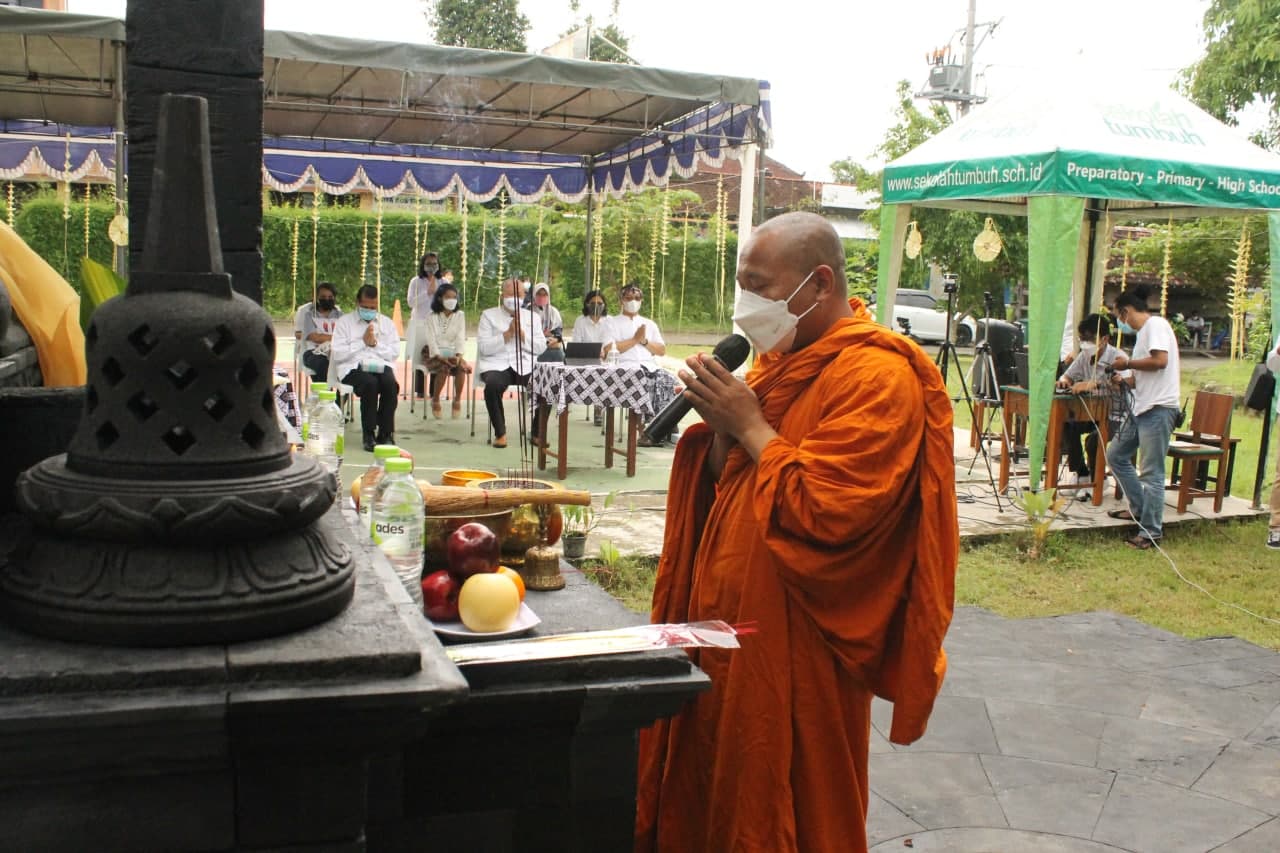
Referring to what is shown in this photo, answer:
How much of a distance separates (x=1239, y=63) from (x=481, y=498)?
1824 cm

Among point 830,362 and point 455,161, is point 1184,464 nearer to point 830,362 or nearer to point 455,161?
point 830,362

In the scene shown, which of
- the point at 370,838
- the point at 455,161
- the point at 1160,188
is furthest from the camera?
the point at 455,161

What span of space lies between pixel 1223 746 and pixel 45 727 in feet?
13.9

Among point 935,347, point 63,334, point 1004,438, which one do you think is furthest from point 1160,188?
point 935,347

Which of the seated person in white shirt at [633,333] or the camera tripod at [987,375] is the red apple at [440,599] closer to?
the camera tripod at [987,375]

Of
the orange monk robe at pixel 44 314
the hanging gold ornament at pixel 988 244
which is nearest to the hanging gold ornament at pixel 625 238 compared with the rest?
the hanging gold ornament at pixel 988 244

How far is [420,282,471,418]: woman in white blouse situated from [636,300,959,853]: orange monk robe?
8982 millimetres

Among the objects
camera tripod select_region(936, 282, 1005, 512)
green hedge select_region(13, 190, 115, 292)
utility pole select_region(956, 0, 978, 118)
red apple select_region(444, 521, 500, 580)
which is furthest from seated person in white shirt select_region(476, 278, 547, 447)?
utility pole select_region(956, 0, 978, 118)

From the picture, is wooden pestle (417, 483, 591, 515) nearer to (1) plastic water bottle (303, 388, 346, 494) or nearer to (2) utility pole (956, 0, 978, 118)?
(1) plastic water bottle (303, 388, 346, 494)

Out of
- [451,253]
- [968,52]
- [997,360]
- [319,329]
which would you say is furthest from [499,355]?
[968,52]

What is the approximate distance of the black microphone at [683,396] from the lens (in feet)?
8.72

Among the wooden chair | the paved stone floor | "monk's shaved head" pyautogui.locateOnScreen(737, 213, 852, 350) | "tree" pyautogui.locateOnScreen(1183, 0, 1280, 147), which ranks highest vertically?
"tree" pyautogui.locateOnScreen(1183, 0, 1280, 147)

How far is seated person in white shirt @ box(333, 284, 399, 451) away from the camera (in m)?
10.0

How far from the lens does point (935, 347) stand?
84.4 ft
